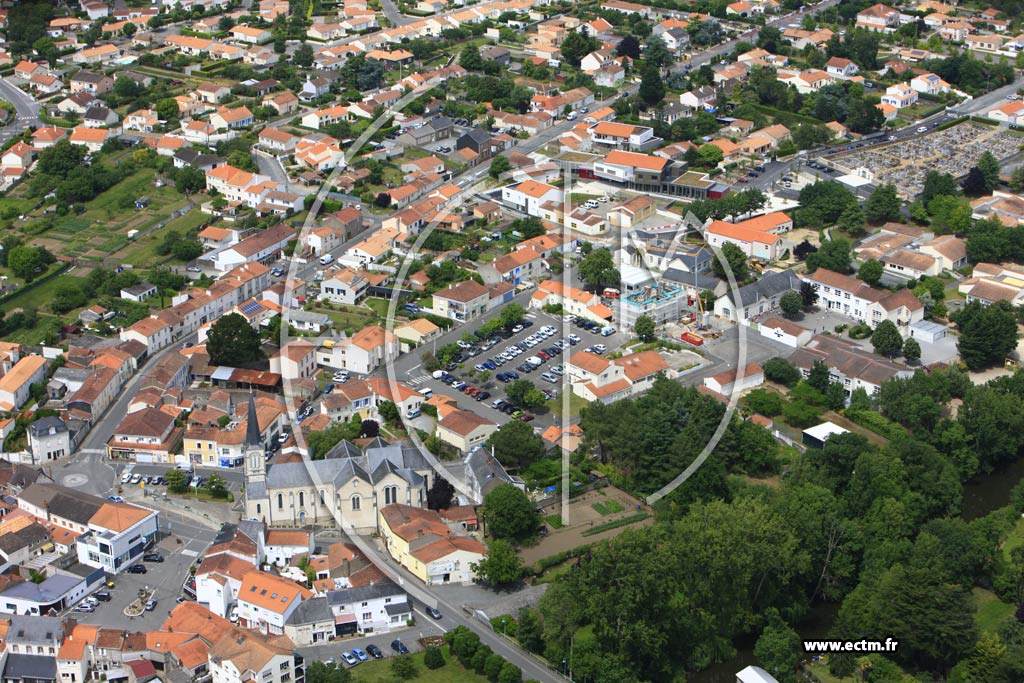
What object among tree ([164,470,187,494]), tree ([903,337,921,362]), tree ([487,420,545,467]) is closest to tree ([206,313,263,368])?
tree ([164,470,187,494])

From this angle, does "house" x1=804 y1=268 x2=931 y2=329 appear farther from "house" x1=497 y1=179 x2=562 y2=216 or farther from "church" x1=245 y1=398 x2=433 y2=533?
"church" x1=245 y1=398 x2=433 y2=533

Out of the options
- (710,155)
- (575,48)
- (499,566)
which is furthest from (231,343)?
(575,48)

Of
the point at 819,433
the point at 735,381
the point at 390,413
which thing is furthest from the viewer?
the point at 735,381

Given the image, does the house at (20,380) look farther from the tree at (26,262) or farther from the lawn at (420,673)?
the lawn at (420,673)

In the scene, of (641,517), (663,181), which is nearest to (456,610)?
(641,517)

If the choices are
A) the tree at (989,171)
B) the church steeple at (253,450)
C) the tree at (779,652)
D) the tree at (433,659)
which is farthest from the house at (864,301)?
the tree at (433,659)

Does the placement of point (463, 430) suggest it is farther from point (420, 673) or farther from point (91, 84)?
point (91, 84)

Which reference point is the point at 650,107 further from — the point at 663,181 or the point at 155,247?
the point at 155,247
